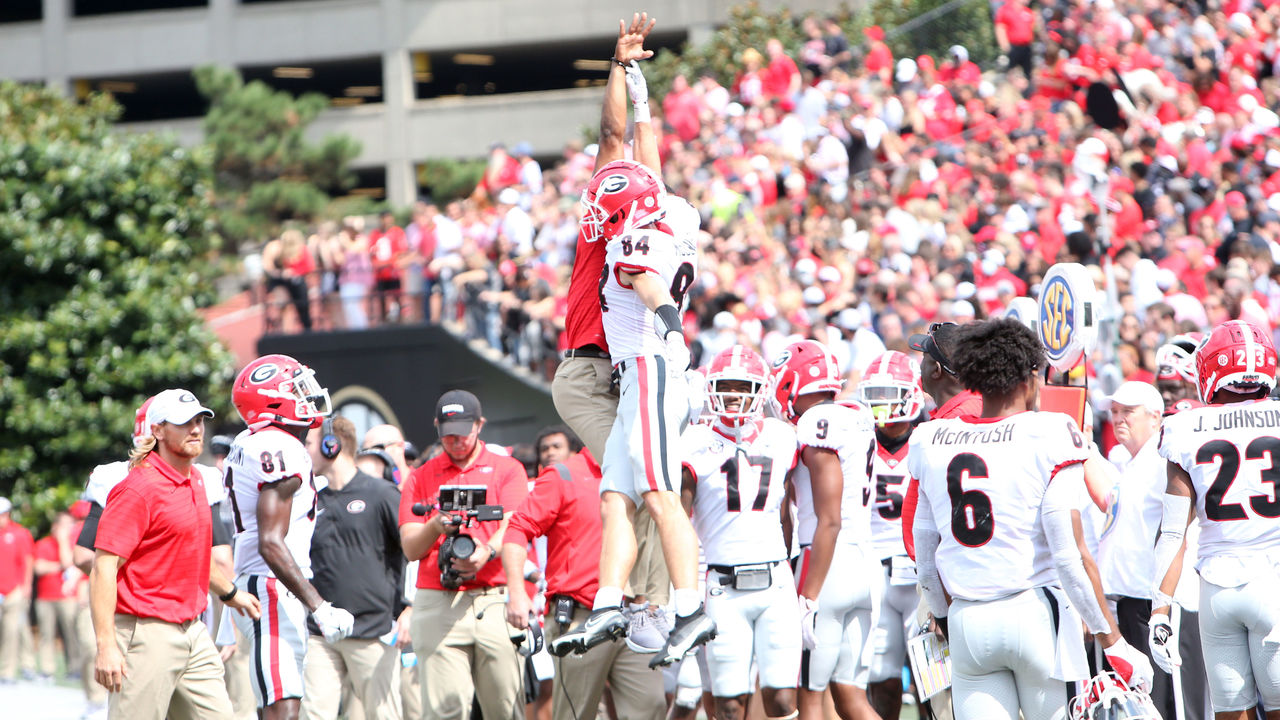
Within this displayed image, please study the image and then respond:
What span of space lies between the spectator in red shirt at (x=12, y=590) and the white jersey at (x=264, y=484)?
1104 cm

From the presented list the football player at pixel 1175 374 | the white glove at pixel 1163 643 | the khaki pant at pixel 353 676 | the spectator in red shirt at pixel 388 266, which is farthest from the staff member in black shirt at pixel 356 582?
the spectator in red shirt at pixel 388 266

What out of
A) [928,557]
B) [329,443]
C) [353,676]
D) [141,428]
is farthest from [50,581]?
[928,557]

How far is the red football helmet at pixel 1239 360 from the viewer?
6.45 meters

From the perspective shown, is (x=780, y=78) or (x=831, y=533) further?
(x=780, y=78)

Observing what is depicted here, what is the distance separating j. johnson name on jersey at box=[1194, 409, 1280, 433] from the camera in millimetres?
6410

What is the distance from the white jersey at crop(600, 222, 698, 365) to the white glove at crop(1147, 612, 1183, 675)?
2.46 metres

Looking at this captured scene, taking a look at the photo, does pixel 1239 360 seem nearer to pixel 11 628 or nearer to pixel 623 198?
pixel 623 198

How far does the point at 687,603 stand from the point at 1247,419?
254 centimetres

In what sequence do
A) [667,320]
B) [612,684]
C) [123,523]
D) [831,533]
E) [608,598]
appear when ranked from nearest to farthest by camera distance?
[667,320] → [608,598] → [123,523] → [831,533] → [612,684]

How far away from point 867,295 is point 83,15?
36.9 m

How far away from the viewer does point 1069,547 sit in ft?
18.5

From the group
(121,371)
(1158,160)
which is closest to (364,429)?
(121,371)

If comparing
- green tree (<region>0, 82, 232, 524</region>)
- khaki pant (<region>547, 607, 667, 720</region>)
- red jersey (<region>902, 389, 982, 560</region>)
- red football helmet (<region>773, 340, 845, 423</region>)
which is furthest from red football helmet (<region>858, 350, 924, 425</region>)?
green tree (<region>0, 82, 232, 524</region>)

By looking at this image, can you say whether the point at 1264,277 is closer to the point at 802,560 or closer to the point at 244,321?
the point at 802,560
